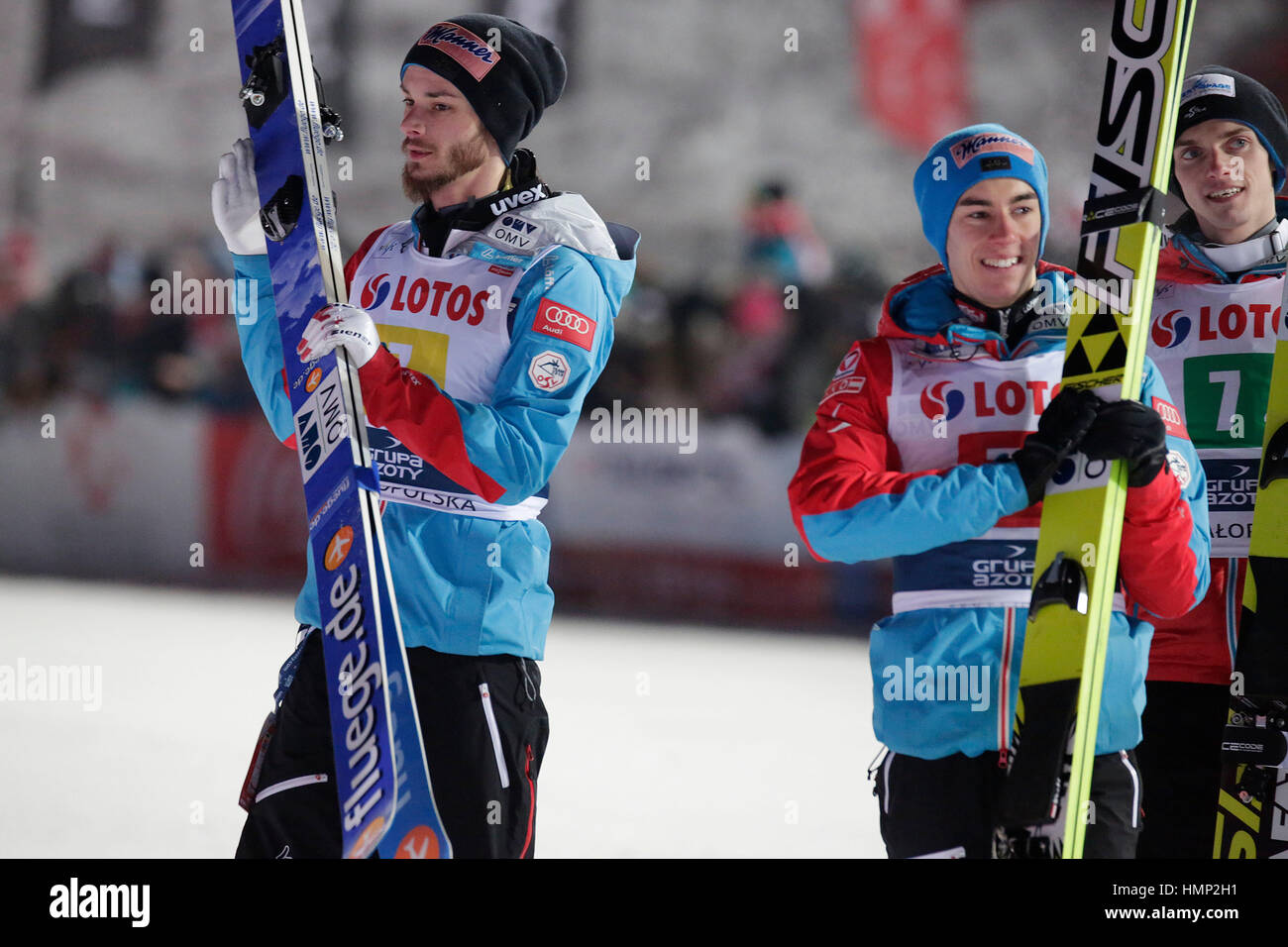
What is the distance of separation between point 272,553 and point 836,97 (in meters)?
7.05

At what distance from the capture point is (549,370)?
2.71m

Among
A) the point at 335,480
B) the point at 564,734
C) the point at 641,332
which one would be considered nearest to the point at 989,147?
the point at 335,480

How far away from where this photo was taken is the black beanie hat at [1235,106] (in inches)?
128

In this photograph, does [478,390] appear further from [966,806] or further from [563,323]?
[966,806]

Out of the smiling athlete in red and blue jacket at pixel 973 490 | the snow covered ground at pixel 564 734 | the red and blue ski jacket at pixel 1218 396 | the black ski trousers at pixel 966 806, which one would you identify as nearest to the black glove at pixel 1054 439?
the smiling athlete in red and blue jacket at pixel 973 490

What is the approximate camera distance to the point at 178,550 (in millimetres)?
10258

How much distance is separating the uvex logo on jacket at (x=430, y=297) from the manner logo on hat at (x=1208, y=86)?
1671mm

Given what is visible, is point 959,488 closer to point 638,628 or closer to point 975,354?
point 975,354

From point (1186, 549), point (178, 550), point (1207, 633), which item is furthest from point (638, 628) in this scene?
point (1186, 549)

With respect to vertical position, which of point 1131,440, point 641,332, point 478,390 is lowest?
point 1131,440

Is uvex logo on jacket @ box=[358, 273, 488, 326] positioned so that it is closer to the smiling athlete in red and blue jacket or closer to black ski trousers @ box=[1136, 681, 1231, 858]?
the smiling athlete in red and blue jacket

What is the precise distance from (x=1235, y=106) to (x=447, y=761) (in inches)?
88.0

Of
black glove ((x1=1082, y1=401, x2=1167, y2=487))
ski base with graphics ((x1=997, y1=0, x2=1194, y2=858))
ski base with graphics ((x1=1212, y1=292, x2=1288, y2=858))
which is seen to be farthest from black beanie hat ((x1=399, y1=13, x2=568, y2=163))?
ski base with graphics ((x1=1212, y1=292, x2=1288, y2=858))

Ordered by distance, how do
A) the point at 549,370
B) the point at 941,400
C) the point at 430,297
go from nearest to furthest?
the point at 941,400 < the point at 549,370 < the point at 430,297
